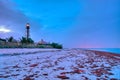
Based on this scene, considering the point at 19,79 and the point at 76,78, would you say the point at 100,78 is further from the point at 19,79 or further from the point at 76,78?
the point at 19,79

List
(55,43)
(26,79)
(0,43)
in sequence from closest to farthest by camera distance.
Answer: (26,79) → (0,43) → (55,43)

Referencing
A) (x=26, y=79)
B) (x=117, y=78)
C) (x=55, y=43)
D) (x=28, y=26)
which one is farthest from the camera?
(x=55, y=43)

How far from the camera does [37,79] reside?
4.38 metres

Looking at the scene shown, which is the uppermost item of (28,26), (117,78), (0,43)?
(28,26)

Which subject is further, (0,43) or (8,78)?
(0,43)

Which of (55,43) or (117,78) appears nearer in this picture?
(117,78)

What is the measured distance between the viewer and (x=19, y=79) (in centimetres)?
435

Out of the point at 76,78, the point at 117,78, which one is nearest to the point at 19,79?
the point at 76,78

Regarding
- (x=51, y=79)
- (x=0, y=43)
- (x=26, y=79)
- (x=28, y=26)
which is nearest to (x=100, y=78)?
(x=51, y=79)

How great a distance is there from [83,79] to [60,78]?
738 mm

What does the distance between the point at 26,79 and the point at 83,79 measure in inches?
70.0

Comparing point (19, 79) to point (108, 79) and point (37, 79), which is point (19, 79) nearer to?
point (37, 79)

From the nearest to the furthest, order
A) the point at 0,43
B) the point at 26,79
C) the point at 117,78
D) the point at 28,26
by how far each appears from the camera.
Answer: the point at 26,79 < the point at 117,78 < the point at 0,43 < the point at 28,26

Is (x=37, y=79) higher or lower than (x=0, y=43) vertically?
lower
